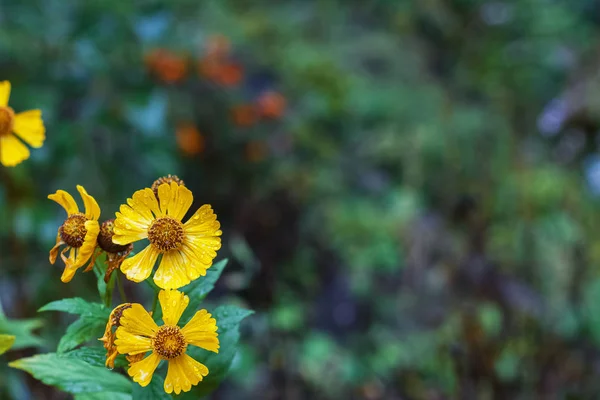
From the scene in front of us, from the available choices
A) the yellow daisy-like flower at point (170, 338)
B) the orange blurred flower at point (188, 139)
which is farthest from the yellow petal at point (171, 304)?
the orange blurred flower at point (188, 139)

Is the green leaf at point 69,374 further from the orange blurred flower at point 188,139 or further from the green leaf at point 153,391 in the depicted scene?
the orange blurred flower at point 188,139

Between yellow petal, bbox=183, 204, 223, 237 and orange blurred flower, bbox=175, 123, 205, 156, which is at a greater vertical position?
yellow petal, bbox=183, 204, 223, 237

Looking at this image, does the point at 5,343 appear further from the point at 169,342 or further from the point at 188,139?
the point at 188,139

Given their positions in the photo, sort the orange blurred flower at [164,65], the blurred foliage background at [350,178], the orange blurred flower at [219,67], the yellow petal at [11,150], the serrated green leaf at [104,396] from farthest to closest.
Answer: the orange blurred flower at [219,67] < the orange blurred flower at [164,65] < the blurred foliage background at [350,178] < the yellow petal at [11,150] < the serrated green leaf at [104,396]

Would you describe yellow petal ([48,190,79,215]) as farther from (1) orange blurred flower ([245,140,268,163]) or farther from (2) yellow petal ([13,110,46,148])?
(1) orange blurred flower ([245,140,268,163])

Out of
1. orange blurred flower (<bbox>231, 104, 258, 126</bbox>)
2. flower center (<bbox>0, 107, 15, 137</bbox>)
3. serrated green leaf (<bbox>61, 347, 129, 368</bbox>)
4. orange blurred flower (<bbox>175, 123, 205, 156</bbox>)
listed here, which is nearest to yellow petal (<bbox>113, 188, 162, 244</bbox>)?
serrated green leaf (<bbox>61, 347, 129, 368</bbox>)

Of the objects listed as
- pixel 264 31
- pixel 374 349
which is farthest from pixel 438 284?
pixel 264 31

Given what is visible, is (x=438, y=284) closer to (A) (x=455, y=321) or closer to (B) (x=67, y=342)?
(A) (x=455, y=321)
